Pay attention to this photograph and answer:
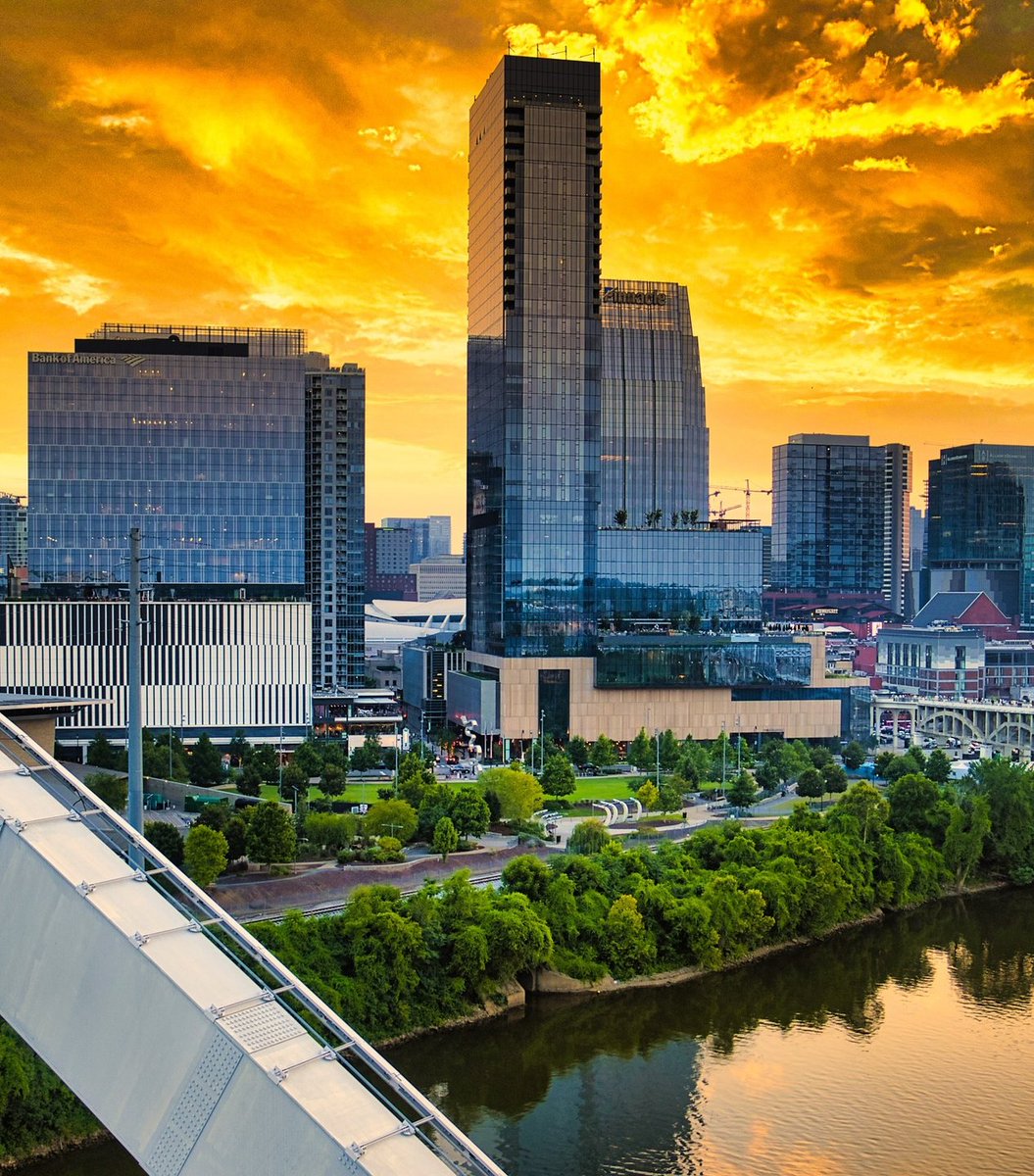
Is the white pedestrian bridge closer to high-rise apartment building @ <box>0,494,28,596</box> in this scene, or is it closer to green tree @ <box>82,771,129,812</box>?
green tree @ <box>82,771,129,812</box>

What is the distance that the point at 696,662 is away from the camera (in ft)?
158

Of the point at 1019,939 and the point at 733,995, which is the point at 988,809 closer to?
the point at 1019,939

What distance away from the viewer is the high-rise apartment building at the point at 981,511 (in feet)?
354

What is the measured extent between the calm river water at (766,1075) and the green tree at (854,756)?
2033cm

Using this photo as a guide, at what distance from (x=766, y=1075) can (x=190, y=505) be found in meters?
38.7

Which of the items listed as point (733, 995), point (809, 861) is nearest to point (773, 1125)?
point (733, 995)

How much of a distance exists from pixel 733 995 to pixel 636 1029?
2.56m

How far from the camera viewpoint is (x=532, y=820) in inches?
1278

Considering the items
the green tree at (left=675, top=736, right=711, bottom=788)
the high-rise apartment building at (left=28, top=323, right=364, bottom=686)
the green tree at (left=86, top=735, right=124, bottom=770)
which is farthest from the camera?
the high-rise apartment building at (left=28, top=323, right=364, bottom=686)

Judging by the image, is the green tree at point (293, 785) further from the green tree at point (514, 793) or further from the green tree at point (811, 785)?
the green tree at point (811, 785)

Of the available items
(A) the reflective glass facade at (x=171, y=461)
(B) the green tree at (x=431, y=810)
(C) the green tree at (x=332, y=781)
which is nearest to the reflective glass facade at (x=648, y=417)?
(A) the reflective glass facade at (x=171, y=461)

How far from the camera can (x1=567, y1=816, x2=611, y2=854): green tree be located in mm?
27047

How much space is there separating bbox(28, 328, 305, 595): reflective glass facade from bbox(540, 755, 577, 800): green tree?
56.4 feet

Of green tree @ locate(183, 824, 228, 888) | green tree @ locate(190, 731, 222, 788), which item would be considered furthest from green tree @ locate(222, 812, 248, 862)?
green tree @ locate(190, 731, 222, 788)
